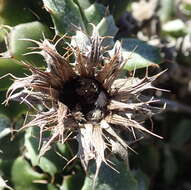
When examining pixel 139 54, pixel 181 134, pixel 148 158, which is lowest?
pixel 181 134

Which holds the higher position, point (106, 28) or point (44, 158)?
point (106, 28)

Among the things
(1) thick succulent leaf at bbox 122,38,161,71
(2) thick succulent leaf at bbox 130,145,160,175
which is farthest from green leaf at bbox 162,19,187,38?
(1) thick succulent leaf at bbox 122,38,161,71

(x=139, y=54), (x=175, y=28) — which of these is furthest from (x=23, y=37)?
(x=175, y=28)

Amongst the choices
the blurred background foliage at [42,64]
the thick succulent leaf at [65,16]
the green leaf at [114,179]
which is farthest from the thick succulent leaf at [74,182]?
the thick succulent leaf at [65,16]

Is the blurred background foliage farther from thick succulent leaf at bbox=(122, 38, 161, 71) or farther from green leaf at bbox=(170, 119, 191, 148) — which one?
green leaf at bbox=(170, 119, 191, 148)

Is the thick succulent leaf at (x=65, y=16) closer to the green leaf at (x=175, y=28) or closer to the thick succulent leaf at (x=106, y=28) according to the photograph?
the thick succulent leaf at (x=106, y=28)

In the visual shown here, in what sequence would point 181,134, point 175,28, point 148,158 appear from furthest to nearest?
point 181,134, point 175,28, point 148,158

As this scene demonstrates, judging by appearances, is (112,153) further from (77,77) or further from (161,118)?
(161,118)

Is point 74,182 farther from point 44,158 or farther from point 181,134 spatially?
point 181,134
